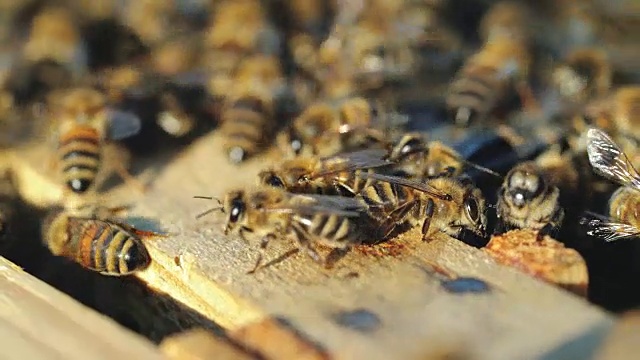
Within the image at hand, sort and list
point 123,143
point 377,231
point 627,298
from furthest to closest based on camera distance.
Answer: point 123,143, point 627,298, point 377,231

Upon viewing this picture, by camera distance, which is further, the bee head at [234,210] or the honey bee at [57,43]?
the honey bee at [57,43]

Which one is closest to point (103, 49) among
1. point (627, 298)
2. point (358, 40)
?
point (358, 40)

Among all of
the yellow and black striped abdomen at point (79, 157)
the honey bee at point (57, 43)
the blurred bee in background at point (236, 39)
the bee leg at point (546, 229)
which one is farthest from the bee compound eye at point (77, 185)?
the bee leg at point (546, 229)

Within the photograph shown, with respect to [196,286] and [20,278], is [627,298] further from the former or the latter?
[20,278]

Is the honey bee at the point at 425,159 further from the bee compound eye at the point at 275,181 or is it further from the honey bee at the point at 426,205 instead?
the bee compound eye at the point at 275,181

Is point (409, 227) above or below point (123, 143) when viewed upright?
above

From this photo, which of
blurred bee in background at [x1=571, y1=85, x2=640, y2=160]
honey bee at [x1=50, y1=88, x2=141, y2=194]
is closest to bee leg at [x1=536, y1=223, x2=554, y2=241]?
blurred bee in background at [x1=571, y1=85, x2=640, y2=160]

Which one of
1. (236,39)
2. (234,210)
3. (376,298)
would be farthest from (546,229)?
(236,39)
